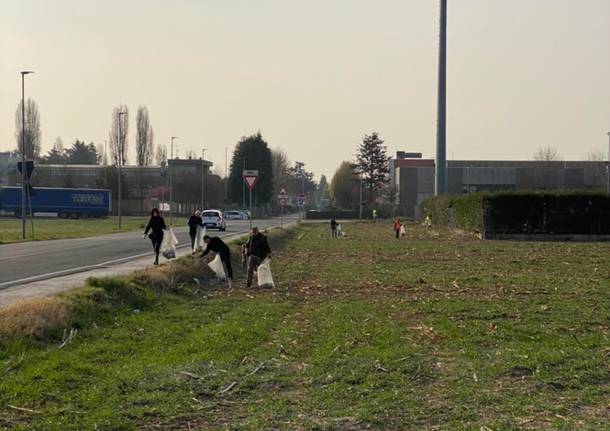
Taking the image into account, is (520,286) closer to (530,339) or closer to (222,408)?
(530,339)

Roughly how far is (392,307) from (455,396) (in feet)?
21.6

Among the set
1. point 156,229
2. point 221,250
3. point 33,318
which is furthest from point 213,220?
point 33,318

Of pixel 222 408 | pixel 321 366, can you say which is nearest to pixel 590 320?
pixel 321 366

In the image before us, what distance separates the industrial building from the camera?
3873 inches

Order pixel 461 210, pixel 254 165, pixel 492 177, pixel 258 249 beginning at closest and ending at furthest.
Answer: pixel 258 249, pixel 461 210, pixel 492 177, pixel 254 165

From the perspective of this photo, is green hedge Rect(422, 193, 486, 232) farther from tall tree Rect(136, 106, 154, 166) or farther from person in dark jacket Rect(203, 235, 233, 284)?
tall tree Rect(136, 106, 154, 166)

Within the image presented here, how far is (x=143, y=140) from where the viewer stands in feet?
394

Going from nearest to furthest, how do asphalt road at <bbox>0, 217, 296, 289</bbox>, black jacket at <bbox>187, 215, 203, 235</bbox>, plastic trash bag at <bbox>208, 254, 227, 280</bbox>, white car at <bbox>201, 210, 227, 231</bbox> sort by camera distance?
plastic trash bag at <bbox>208, 254, 227, 280</bbox> < asphalt road at <bbox>0, 217, 296, 289</bbox> < black jacket at <bbox>187, 215, 203, 235</bbox> < white car at <bbox>201, 210, 227, 231</bbox>

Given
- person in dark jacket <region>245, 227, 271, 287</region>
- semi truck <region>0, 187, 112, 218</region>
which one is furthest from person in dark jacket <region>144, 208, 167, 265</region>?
semi truck <region>0, 187, 112, 218</region>

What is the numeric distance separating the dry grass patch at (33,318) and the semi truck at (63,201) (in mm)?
80663

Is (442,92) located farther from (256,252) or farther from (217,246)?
(256,252)

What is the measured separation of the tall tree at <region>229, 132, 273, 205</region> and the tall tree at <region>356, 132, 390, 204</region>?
16260 mm

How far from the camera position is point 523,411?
662 cm

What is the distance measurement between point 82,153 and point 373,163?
98.0 metres
